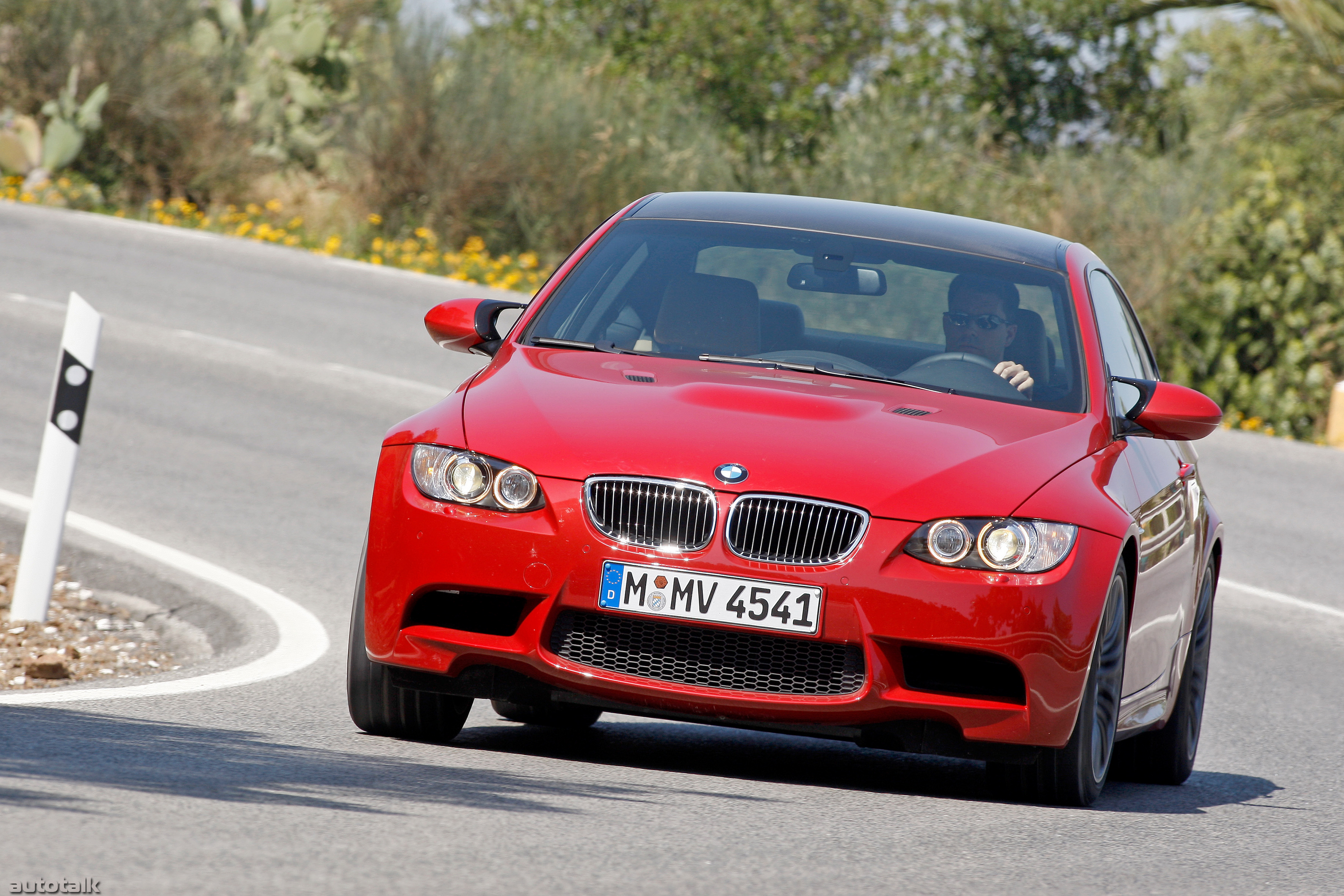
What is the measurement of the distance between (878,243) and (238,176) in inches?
743

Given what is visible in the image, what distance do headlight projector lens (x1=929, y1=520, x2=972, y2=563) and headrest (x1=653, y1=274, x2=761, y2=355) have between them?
1.33 metres

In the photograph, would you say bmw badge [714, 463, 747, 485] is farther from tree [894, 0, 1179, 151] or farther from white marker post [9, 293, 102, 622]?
tree [894, 0, 1179, 151]

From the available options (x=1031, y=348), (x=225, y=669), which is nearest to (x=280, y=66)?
(x=225, y=669)

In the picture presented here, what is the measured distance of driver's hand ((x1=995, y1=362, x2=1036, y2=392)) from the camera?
6.04m

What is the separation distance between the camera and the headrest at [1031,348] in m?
6.12

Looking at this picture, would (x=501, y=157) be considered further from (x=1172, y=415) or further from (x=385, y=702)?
(x=385, y=702)

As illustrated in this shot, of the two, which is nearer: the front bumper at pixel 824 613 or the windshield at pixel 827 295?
the front bumper at pixel 824 613

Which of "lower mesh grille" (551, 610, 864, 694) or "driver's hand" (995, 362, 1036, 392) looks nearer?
"lower mesh grille" (551, 610, 864, 694)

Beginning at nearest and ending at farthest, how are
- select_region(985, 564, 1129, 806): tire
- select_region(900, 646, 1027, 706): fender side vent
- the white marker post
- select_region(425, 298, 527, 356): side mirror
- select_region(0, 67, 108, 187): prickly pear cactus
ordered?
select_region(900, 646, 1027, 706): fender side vent → select_region(985, 564, 1129, 806): tire → select_region(425, 298, 527, 356): side mirror → the white marker post → select_region(0, 67, 108, 187): prickly pear cactus

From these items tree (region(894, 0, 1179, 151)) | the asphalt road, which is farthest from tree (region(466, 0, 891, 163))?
the asphalt road

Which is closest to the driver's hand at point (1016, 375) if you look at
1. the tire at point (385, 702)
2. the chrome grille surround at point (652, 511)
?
the chrome grille surround at point (652, 511)

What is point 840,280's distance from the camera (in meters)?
6.39

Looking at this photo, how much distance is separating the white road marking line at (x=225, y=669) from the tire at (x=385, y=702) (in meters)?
0.79

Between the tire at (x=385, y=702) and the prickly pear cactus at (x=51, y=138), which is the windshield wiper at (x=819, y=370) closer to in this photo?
the tire at (x=385, y=702)
